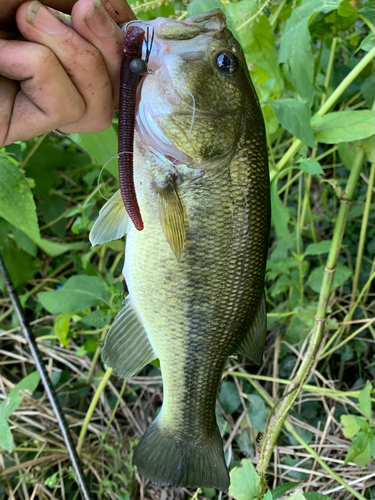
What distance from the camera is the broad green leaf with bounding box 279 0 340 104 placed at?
1.29m

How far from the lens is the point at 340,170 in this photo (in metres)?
2.43

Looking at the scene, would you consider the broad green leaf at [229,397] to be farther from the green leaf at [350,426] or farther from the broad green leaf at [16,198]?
the broad green leaf at [16,198]

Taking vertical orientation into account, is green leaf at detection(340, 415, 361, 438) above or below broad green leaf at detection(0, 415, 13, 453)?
below

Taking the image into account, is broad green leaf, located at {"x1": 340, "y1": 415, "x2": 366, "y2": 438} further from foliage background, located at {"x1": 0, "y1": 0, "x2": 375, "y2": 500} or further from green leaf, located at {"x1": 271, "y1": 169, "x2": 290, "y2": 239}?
green leaf, located at {"x1": 271, "y1": 169, "x2": 290, "y2": 239}

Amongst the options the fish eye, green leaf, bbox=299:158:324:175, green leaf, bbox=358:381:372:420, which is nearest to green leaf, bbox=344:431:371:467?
green leaf, bbox=358:381:372:420

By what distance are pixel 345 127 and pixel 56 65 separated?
908 millimetres

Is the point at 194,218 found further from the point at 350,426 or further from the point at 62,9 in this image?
the point at 350,426

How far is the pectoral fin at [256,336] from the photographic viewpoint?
120 centimetres

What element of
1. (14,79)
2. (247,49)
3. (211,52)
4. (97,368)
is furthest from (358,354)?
(14,79)

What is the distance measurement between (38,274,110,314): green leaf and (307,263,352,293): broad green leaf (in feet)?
3.05

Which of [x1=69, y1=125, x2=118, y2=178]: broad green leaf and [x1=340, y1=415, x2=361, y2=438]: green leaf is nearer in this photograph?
[x1=69, y1=125, x2=118, y2=178]: broad green leaf

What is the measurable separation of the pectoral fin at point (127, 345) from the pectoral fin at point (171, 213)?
303mm

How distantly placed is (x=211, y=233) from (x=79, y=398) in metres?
1.56

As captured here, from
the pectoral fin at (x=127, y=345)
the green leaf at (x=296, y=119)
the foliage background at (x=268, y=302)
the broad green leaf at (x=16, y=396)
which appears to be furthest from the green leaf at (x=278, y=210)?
the broad green leaf at (x=16, y=396)
